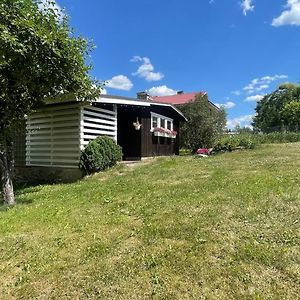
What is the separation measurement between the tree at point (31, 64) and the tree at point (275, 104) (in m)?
41.3

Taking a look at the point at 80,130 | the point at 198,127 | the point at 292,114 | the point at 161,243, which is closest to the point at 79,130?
the point at 80,130

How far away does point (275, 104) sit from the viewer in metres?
50.2

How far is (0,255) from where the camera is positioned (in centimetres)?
463

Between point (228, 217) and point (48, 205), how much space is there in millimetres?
4031

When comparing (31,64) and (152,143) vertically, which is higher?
(31,64)

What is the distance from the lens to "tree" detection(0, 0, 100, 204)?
6.32 metres

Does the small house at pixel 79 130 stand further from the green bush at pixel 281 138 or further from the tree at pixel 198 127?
the tree at pixel 198 127

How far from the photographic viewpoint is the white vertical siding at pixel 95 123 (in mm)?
11109

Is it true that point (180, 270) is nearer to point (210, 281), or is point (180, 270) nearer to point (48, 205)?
point (210, 281)

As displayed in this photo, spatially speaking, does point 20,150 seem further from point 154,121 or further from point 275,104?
point 275,104

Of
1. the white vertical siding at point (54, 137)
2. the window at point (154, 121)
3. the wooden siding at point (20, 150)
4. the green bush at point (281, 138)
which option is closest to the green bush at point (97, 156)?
the white vertical siding at point (54, 137)

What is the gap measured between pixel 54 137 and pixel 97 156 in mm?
2192

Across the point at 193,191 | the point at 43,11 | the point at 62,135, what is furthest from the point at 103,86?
the point at 193,191

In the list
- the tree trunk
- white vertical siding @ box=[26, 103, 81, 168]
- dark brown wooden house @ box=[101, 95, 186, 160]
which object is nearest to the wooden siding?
white vertical siding @ box=[26, 103, 81, 168]
